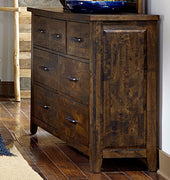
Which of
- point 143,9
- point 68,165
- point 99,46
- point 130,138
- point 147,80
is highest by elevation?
point 143,9

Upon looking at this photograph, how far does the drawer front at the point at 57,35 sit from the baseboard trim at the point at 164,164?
3.02 ft

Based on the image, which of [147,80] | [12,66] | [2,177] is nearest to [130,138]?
[147,80]

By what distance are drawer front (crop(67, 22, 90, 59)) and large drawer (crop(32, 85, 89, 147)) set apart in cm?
32

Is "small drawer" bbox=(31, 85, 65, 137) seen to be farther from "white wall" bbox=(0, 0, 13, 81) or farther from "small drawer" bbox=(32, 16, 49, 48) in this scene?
"white wall" bbox=(0, 0, 13, 81)

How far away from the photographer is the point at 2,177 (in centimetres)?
282

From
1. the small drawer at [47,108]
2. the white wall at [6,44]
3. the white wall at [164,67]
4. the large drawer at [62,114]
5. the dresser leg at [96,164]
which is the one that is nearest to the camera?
the white wall at [164,67]

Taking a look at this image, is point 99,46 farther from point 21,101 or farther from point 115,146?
point 21,101

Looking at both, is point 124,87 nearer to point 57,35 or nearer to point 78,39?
point 78,39

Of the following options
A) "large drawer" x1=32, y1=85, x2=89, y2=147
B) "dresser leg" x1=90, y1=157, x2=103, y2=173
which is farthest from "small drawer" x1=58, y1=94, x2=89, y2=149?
"dresser leg" x1=90, y1=157, x2=103, y2=173

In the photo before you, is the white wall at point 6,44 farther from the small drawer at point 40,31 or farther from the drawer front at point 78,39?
the drawer front at point 78,39

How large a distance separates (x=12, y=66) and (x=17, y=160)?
265cm

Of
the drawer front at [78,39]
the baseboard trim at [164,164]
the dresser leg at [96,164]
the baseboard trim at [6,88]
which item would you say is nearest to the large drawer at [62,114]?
the dresser leg at [96,164]

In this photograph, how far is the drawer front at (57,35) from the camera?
10.8ft

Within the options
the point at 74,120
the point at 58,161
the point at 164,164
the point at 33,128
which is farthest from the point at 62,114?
the point at 164,164
